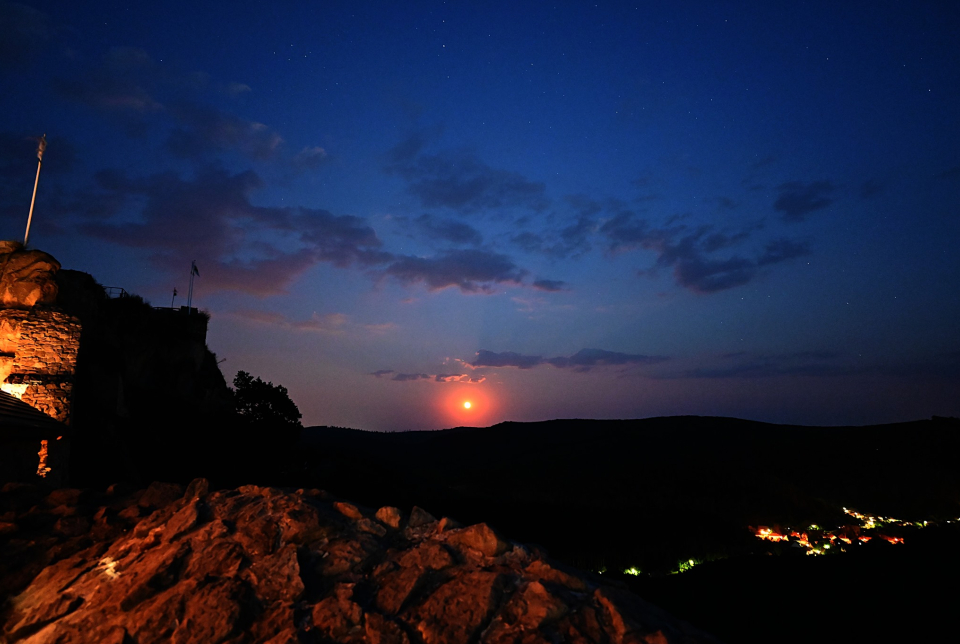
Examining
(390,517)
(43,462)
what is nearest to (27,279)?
(43,462)

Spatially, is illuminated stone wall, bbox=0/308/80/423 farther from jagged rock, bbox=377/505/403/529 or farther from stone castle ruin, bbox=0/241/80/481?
jagged rock, bbox=377/505/403/529

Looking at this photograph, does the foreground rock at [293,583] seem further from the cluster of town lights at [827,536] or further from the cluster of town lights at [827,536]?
the cluster of town lights at [827,536]

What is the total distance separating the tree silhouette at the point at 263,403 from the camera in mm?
30781

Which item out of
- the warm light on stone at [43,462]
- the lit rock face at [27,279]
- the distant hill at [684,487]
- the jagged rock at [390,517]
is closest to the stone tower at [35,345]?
the lit rock face at [27,279]

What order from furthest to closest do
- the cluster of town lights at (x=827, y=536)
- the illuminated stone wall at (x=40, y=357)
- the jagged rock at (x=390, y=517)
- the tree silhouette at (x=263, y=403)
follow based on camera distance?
the tree silhouette at (x=263, y=403), the cluster of town lights at (x=827, y=536), the illuminated stone wall at (x=40, y=357), the jagged rock at (x=390, y=517)

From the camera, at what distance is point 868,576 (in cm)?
1045

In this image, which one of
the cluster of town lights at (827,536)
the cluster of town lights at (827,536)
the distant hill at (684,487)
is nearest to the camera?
the cluster of town lights at (827,536)

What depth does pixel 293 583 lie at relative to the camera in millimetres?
3525

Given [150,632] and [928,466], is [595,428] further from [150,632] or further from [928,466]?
[150,632]

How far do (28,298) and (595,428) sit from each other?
227 feet

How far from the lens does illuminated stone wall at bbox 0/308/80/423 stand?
11766 millimetres

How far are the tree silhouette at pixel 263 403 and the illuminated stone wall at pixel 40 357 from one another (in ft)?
61.9

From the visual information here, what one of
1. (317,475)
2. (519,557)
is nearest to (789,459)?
(317,475)

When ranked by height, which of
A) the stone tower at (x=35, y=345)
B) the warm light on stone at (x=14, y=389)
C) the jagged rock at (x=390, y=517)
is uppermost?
the stone tower at (x=35, y=345)
